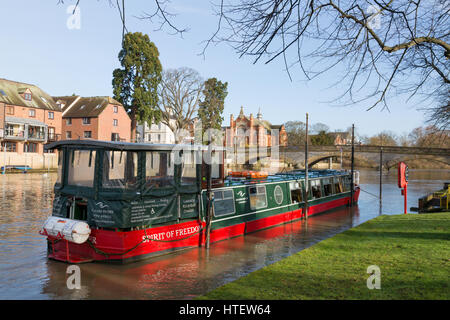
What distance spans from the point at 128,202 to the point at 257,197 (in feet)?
24.7

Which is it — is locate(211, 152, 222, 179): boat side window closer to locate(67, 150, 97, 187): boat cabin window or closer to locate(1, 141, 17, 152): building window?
locate(67, 150, 97, 187): boat cabin window

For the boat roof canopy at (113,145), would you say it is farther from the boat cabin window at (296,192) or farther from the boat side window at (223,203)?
the boat cabin window at (296,192)

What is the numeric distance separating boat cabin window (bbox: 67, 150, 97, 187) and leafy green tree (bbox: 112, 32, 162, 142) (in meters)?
37.3

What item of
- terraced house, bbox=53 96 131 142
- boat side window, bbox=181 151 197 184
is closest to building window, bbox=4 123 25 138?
terraced house, bbox=53 96 131 142

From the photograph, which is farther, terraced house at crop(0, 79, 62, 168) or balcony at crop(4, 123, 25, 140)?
terraced house at crop(0, 79, 62, 168)

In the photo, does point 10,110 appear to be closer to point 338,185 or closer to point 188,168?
point 338,185

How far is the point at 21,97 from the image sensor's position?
5309cm

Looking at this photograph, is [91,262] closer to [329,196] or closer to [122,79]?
[329,196]

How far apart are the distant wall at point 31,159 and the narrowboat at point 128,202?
41.6 m

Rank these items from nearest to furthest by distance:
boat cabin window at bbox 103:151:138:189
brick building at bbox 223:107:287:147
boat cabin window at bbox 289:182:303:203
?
boat cabin window at bbox 103:151:138:189, boat cabin window at bbox 289:182:303:203, brick building at bbox 223:107:287:147

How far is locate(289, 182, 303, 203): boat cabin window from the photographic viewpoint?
1955cm

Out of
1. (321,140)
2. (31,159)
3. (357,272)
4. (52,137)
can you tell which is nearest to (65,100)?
(52,137)
